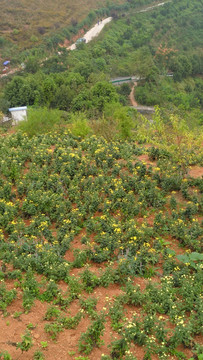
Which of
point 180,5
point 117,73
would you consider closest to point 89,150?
point 117,73

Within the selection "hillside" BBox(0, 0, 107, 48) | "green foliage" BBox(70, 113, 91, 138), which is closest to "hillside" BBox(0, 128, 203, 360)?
"green foliage" BBox(70, 113, 91, 138)

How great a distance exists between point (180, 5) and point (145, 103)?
39237 mm

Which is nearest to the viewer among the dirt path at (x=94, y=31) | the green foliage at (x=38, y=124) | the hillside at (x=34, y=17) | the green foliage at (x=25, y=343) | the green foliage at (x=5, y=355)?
the green foliage at (x=5, y=355)

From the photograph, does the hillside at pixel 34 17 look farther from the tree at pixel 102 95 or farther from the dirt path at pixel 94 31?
the tree at pixel 102 95

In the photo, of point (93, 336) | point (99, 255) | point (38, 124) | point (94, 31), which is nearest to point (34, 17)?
point (94, 31)

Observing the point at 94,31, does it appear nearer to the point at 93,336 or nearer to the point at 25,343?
the point at 93,336

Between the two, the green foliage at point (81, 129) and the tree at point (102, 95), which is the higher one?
the green foliage at point (81, 129)

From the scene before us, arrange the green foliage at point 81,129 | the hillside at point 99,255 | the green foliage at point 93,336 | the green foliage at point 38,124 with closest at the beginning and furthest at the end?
the green foliage at point 93,336
the hillside at point 99,255
the green foliage at point 81,129
the green foliage at point 38,124

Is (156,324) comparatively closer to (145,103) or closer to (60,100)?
(60,100)

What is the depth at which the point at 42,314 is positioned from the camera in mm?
6609

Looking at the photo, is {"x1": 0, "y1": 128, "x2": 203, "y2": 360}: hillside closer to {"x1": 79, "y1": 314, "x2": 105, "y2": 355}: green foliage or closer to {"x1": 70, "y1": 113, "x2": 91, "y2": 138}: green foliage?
{"x1": 79, "y1": 314, "x2": 105, "y2": 355}: green foliage

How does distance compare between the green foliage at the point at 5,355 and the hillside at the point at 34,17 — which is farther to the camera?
the hillside at the point at 34,17

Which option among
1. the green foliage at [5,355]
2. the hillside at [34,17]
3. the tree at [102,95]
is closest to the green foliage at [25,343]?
the green foliage at [5,355]

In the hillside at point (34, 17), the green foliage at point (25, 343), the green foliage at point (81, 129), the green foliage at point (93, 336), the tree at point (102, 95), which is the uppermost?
the hillside at point (34, 17)
